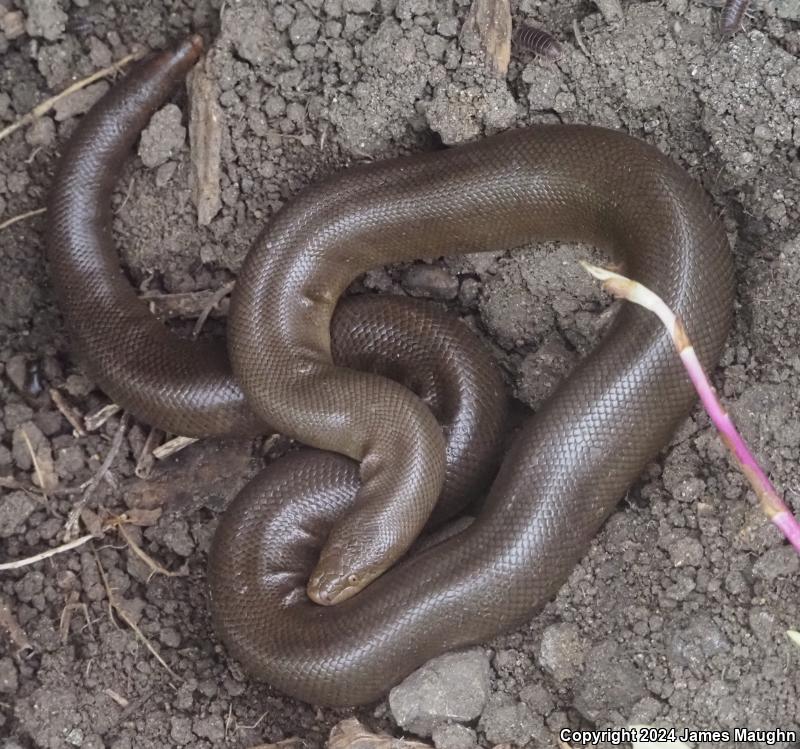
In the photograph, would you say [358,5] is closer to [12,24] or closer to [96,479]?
[12,24]

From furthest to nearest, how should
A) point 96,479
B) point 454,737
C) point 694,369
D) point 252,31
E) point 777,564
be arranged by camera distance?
1. point 96,479
2. point 252,31
3. point 454,737
4. point 777,564
5. point 694,369

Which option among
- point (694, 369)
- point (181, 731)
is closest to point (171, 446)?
point (181, 731)

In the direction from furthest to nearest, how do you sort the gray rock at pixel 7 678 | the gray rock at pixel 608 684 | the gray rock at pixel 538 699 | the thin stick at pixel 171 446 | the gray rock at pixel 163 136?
the thin stick at pixel 171 446, the gray rock at pixel 163 136, the gray rock at pixel 7 678, the gray rock at pixel 538 699, the gray rock at pixel 608 684

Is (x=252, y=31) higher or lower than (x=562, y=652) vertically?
higher

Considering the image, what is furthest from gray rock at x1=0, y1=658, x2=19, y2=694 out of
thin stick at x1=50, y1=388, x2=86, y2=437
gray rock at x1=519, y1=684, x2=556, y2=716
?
gray rock at x1=519, y1=684, x2=556, y2=716

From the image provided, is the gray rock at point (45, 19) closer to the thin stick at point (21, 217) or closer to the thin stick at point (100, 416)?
the thin stick at point (21, 217)

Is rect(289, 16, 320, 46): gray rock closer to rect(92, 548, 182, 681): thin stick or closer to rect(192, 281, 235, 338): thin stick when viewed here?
rect(192, 281, 235, 338): thin stick

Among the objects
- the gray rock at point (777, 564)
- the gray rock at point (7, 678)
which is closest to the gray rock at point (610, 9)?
the gray rock at point (777, 564)
